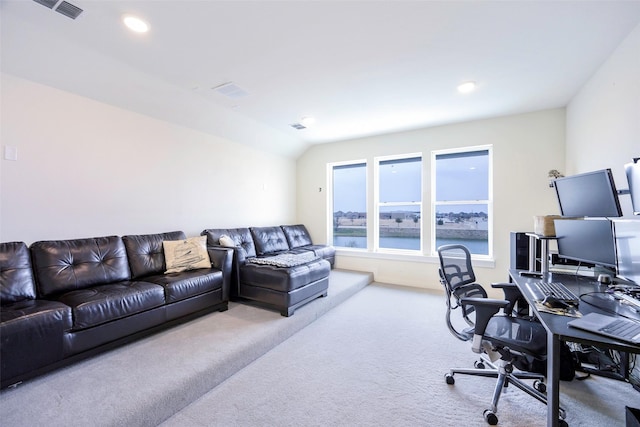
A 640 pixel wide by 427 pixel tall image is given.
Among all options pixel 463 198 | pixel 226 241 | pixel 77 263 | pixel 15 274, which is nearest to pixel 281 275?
pixel 226 241

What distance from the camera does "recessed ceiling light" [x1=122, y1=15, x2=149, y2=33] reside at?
6.63 feet

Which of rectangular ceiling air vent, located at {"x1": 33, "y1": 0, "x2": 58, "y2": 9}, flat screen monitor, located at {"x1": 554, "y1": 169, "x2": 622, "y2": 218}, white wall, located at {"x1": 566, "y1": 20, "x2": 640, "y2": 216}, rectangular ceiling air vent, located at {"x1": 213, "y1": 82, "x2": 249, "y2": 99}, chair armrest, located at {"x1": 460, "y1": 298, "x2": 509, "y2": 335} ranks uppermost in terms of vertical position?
rectangular ceiling air vent, located at {"x1": 213, "y1": 82, "x2": 249, "y2": 99}

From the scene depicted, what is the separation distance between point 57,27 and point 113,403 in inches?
110

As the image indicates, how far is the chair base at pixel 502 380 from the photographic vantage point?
64.9 inches

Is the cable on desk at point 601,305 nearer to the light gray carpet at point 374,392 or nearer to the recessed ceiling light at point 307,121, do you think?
the light gray carpet at point 374,392

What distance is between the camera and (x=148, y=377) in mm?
1852

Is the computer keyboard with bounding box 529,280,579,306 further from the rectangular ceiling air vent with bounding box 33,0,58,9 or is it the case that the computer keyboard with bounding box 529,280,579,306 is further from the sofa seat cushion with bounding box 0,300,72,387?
the rectangular ceiling air vent with bounding box 33,0,58,9

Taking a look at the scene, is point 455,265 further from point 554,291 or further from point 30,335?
point 30,335

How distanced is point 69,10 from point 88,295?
7.07ft

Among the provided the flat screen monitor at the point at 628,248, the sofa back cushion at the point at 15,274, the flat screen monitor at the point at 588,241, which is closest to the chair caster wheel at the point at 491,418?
the flat screen monitor at the point at 628,248

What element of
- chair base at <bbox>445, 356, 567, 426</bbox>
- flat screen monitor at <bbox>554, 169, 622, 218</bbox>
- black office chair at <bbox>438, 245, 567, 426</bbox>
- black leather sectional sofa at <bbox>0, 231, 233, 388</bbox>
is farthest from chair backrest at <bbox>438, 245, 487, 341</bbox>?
black leather sectional sofa at <bbox>0, 231, 233, 388</bbox>

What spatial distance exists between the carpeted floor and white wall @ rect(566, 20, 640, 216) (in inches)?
72.2

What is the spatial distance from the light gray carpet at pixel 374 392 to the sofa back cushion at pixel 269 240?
6.35ft

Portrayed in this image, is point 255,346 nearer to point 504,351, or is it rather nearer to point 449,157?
point 504,351
